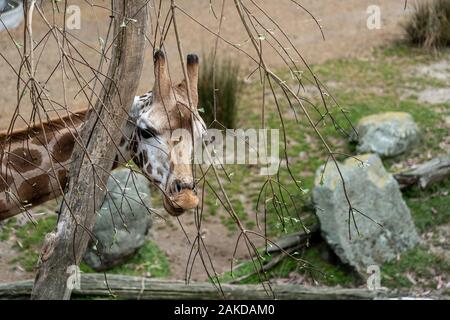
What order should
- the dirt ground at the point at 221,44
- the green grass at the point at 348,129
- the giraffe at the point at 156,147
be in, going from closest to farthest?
1. the giraffe at the point at 156,147
2. the green grass at the point at 348,129
3. the dirt ground at the point at 221,44

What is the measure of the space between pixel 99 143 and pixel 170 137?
30cm

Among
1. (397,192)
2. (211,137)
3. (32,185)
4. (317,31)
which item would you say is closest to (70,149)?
(32,185)

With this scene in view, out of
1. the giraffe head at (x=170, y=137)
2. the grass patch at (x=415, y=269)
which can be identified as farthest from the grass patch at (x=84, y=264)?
the giraffe head at (x=170, y=137)

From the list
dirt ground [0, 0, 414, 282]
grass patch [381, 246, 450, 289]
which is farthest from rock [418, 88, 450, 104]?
grass patch [381, 246, 450, 289]

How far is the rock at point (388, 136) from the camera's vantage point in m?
7.05

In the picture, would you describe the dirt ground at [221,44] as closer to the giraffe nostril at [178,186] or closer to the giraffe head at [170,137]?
the giraffe head at [170,137]

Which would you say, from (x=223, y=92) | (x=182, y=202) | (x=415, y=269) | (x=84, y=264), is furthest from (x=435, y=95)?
(x=182, y=202)

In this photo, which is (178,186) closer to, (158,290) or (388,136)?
(158,290)

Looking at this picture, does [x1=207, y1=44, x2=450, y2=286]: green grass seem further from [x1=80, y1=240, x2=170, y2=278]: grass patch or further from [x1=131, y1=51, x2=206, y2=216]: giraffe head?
[x1=131, y1=51, x2=206, y2=216]: giraffe head

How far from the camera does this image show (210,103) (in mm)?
7027

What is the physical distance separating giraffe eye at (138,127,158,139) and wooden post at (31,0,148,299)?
0.24m

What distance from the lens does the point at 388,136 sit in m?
7.05

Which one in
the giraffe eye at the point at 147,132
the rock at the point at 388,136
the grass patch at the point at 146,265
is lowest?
the grass patch at the point at 146,265

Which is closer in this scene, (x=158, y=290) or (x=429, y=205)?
→ (x=158, y=290)
